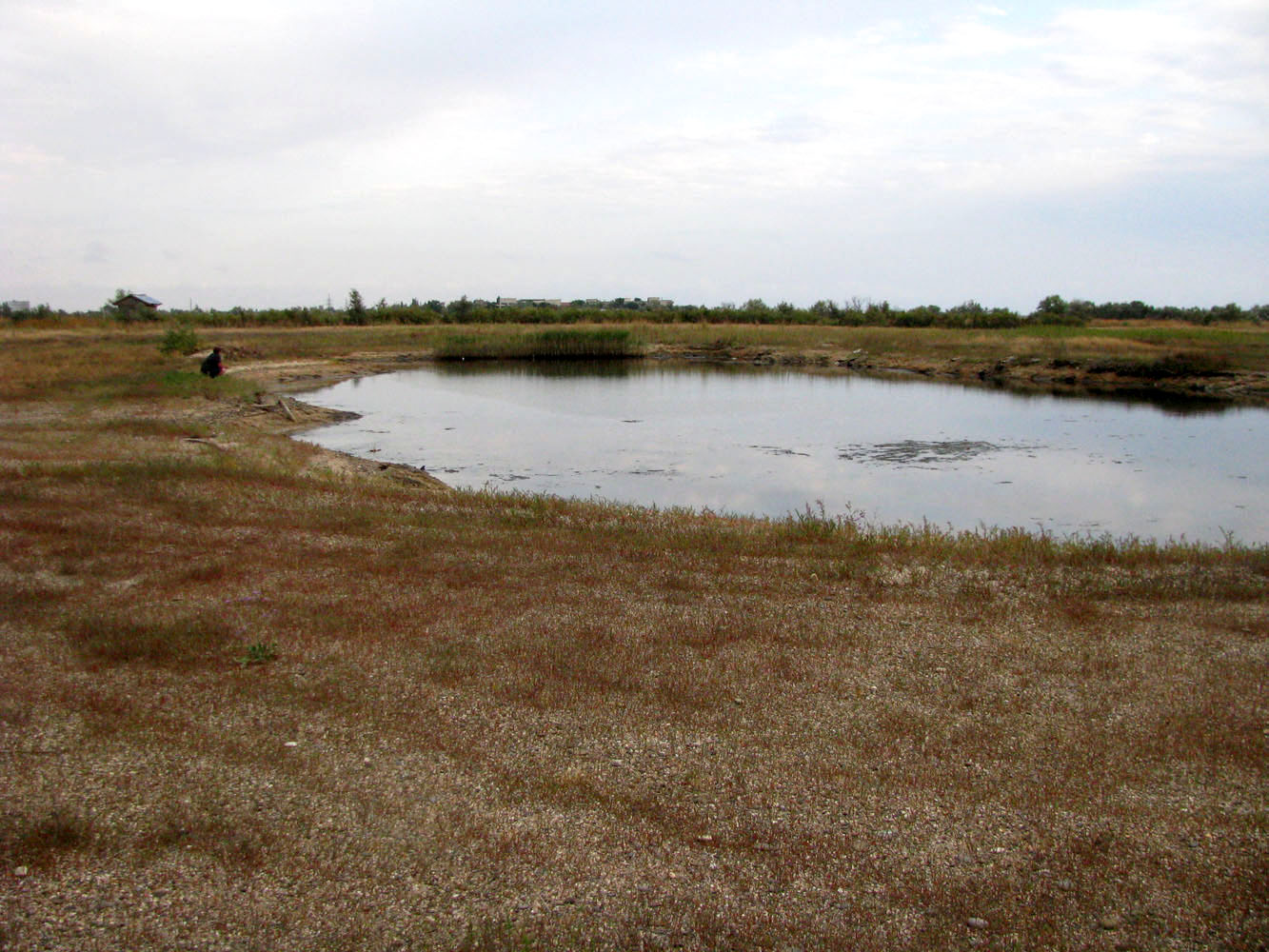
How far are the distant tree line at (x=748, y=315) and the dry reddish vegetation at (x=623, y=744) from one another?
72.0m

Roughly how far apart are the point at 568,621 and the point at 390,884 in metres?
4.09

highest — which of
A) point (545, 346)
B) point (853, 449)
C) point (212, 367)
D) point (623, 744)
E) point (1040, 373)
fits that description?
point (545, 346)

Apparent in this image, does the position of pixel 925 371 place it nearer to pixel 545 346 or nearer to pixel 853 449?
pixel 545 346

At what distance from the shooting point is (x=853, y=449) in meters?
27.4

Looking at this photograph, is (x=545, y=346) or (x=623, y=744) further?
(x=545, y=346)

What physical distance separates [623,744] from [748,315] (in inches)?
3621

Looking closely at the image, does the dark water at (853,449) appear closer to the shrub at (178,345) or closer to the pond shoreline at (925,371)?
the pond shoreline at (925,371)

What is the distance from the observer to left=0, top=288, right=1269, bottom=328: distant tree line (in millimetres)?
79312

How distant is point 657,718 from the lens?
22.3ft

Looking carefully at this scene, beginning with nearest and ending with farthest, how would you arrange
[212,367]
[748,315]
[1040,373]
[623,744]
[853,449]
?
[623,744] < [853,449] < [212,367] < [1040,373] < [748,315]

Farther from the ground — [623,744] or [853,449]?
[853,449]

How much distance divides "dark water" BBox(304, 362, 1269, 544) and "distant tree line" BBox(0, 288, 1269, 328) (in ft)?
125

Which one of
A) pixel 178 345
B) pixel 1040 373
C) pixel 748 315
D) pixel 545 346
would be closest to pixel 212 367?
pixel 178 345

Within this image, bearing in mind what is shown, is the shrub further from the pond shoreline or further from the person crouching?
the person crouching
